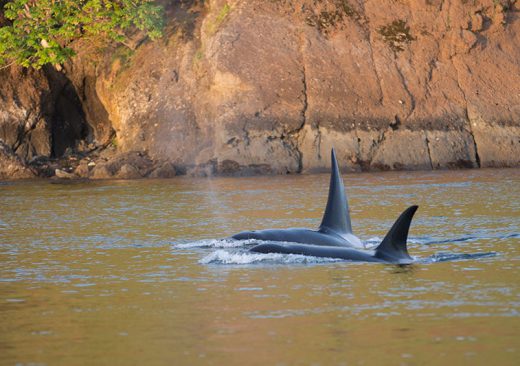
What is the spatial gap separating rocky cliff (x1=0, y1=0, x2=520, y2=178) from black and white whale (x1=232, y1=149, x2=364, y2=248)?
66.4 ft

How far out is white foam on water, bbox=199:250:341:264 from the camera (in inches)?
594

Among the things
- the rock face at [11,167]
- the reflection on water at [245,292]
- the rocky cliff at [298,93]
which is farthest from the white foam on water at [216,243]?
the rock face at [11,167]

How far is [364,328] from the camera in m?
10.4

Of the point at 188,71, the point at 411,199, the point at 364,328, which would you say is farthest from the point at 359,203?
the point at 188,71

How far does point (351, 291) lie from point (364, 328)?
211 centimetres

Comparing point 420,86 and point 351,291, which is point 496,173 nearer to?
point 420,86

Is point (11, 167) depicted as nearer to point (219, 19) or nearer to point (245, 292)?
point (219, 19)

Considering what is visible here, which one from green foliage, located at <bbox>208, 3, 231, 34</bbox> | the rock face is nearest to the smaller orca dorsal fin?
the rock face

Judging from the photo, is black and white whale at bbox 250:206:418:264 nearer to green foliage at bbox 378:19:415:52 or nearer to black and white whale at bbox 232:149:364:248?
black and white whale at bbox 232:149:364:248

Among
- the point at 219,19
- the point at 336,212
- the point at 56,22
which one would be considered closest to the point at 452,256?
the point at 336,212

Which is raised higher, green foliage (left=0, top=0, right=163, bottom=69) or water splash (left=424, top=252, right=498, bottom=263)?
green foliage (left=0, top=0, right=163, bottom=69)

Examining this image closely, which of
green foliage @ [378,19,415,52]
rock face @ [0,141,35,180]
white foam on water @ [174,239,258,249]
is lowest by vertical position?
white foam on water @ [174,239,258,249]

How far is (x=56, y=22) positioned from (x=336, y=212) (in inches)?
1022

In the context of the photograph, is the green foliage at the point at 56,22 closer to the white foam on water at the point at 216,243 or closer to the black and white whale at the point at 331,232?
the white foam on water at the point at 216,243
